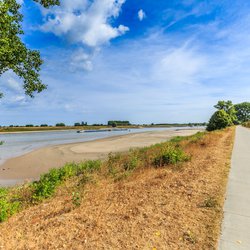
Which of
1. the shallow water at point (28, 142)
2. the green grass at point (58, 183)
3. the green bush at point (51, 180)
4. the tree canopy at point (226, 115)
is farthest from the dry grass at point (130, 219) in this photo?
the tree canopy at point (226, 115)

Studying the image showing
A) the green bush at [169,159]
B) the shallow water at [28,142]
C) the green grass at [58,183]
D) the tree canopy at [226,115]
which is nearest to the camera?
the green grass at [58,183]

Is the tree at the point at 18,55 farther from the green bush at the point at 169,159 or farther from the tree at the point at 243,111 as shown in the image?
the tree at the point at 243,111

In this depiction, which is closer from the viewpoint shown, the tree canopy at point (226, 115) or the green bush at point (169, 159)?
the green bush at point (169, 159)

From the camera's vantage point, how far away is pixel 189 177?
8055 mm

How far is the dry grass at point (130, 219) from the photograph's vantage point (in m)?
4.20

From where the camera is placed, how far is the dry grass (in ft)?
13.8

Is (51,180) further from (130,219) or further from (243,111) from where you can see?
(243,111)

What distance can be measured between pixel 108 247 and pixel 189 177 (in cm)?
487

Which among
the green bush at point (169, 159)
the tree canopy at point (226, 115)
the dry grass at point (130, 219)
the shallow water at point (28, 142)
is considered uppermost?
the tree canopy at point (226, 115)

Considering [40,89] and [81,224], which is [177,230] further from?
[40,89]

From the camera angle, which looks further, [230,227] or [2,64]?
[2,64]

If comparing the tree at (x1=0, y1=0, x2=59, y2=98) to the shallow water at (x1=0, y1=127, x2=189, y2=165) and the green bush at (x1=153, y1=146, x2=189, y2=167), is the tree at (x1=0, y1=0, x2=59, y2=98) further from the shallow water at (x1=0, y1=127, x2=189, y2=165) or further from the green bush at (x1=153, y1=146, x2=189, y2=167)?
the shallow water at (x1=0, y1=127, x2=189, y2=165)

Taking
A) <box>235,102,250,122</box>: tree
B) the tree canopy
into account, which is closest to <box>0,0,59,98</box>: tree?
the tree canopy

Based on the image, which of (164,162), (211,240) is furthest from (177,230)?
(164,162)
